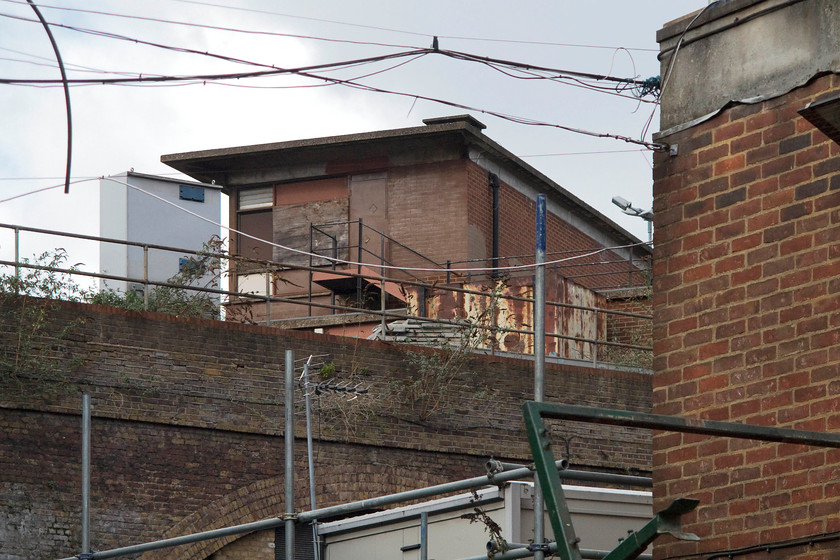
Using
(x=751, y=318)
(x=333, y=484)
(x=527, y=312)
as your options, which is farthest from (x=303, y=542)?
(x=751, y=318)

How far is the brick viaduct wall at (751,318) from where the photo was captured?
5.96 metres

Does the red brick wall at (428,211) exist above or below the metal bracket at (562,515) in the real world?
above

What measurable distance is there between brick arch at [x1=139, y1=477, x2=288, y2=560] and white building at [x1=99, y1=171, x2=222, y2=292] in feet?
19.1

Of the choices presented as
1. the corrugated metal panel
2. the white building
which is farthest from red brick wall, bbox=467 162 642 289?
the corrugated metal panel

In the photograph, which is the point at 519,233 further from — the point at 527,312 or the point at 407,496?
the point at 407,496

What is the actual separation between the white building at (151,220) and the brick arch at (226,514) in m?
5.81

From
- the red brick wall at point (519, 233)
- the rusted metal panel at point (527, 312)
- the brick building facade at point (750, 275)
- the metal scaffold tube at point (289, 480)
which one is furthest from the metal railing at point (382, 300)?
the brick building facade at point (750, 275)

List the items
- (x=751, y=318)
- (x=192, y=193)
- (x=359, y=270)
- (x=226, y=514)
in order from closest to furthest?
(x=751, y=318)
(x=226, y=514)
(x=192, y=193)
(x=359, y=270)

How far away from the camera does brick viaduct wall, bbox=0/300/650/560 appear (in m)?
14.5

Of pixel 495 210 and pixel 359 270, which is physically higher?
pixel 495 210

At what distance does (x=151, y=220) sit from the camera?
858 inches

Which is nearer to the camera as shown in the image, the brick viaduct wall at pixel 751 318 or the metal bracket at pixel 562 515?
the metal bracket at pixel 562 515

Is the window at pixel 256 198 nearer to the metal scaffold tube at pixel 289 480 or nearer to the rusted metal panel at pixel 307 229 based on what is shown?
the rusted metal panel at pixel 307 229

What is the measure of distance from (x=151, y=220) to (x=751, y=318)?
54.5ft
